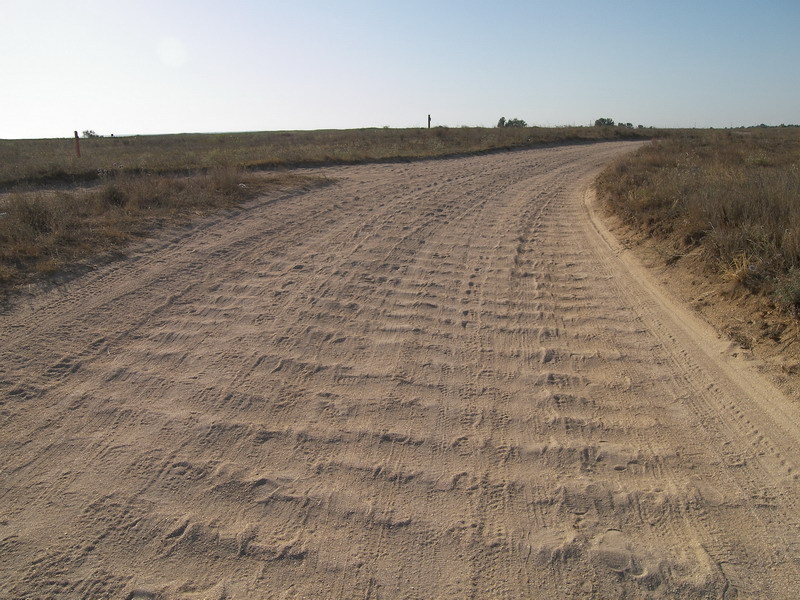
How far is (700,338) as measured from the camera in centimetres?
555

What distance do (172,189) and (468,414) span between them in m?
8.52

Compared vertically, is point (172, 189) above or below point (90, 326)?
above

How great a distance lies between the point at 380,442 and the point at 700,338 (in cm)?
371

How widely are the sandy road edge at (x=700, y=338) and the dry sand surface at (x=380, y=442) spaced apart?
3 centimetres

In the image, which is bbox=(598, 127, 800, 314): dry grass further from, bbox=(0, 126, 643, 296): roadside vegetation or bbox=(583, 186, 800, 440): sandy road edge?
bbox=(0, 126, 643, 296): roadside vegetation

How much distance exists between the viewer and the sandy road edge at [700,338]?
14.1ft

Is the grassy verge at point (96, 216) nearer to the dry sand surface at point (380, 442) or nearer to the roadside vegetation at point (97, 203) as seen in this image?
the roadside vegetation at point (97, 203)

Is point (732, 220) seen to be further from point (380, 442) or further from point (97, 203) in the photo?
point (97, 203)

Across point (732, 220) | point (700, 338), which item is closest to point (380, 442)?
point (700, 338)

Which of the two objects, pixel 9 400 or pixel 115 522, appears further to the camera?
pixel 9 400

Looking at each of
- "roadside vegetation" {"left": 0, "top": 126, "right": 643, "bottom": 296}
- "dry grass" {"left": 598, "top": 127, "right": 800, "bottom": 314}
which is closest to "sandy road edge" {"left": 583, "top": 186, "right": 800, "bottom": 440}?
"dry grass" {"left": 598, "top": 127, "right": 800, "bottom": 314}

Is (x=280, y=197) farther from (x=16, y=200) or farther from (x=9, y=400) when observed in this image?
(x=9, y=400)

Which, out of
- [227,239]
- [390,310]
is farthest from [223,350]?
[227,239]

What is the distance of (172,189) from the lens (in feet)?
34.3
